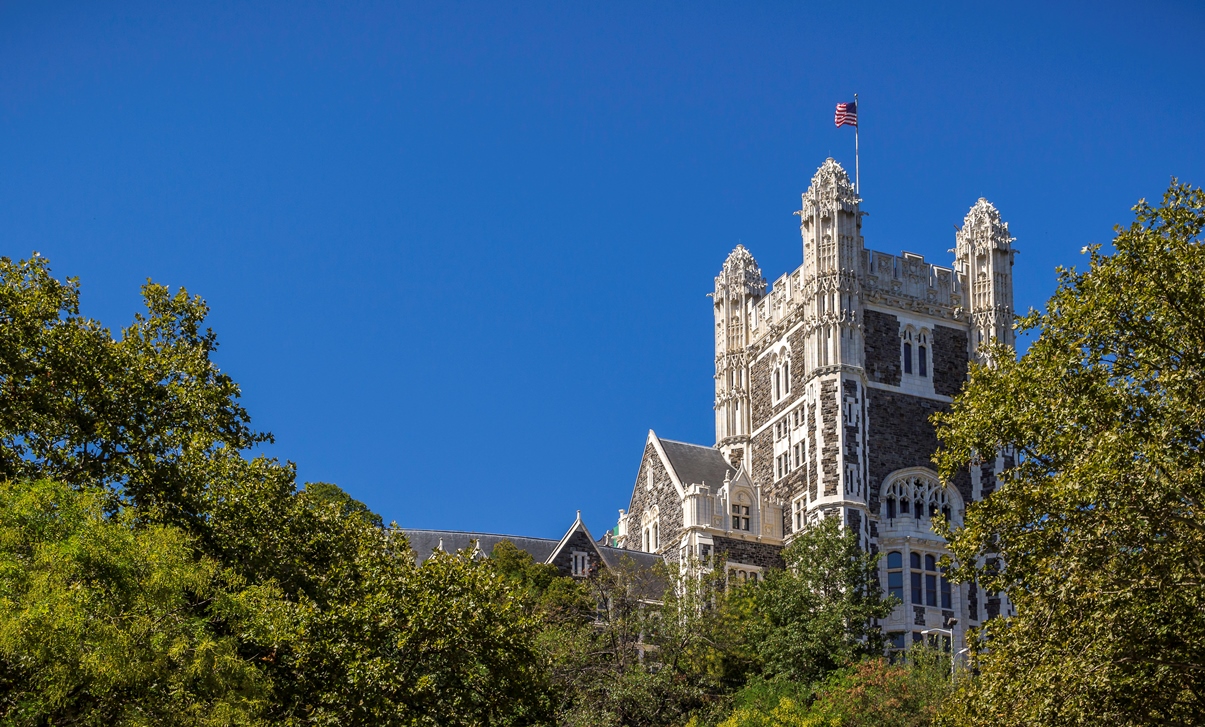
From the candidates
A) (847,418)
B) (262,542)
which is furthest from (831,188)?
(262,542)

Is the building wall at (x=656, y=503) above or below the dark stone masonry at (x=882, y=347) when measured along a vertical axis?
below

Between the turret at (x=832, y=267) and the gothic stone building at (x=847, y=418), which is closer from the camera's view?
the gothic stone building at (x=847, y=418)

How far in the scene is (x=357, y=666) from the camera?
3100 cm

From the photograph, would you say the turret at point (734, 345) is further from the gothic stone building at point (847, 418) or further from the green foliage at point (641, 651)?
the green foliage at point (641, 651)

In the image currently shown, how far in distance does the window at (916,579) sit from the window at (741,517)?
6833 millimetres

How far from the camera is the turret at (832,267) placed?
64.2m

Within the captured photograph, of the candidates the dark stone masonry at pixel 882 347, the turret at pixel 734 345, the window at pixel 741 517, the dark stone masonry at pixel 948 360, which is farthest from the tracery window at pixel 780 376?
the dark stone masonry at pixel 948 360

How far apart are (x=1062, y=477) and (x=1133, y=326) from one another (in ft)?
12.0

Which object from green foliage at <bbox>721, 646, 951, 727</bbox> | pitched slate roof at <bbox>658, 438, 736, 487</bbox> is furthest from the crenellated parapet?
green foliage at <bbox>721, 646, 951, 727</bbox>

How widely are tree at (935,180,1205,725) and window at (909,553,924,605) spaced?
95.6ft

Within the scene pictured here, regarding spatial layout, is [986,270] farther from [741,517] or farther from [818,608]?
[818,608]

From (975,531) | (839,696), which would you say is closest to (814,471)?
(839,696)

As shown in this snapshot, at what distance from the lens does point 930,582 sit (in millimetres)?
62438

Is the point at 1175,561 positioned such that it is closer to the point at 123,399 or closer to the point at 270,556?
the point at 270,556
